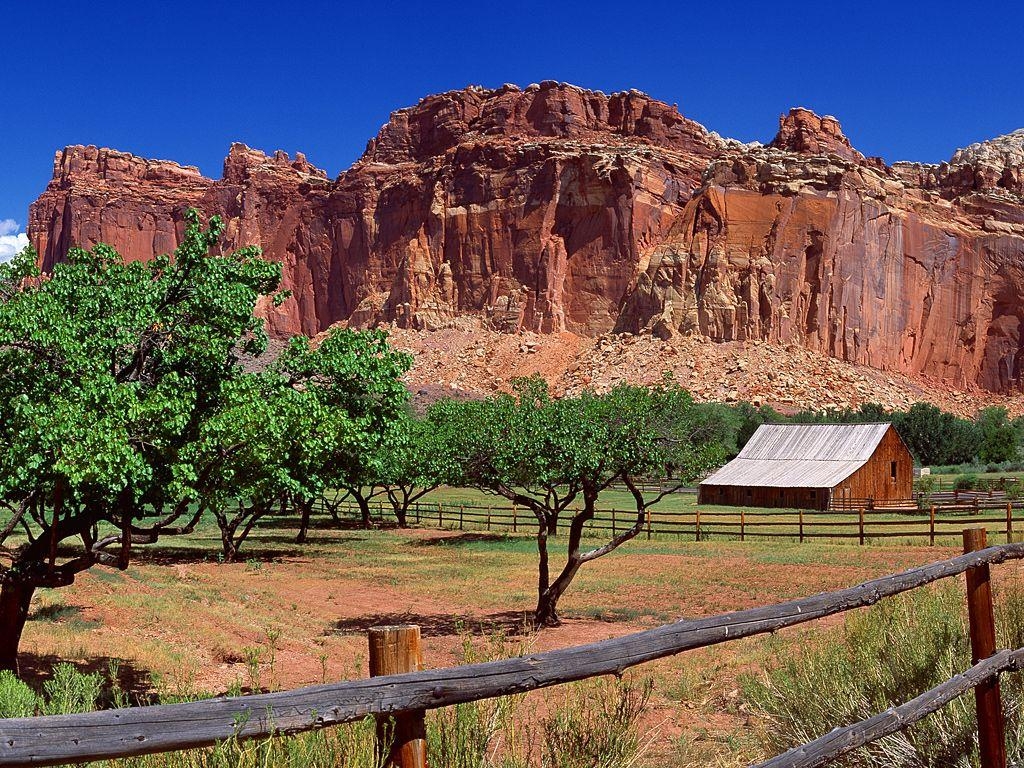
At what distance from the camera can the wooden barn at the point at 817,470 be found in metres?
45.5

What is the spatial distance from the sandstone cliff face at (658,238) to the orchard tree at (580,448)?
3688 inches

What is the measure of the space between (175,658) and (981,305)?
136506 millimetres

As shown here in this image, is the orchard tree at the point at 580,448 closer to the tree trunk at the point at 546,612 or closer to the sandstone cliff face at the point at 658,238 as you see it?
the tree trunk at the point at 546,612

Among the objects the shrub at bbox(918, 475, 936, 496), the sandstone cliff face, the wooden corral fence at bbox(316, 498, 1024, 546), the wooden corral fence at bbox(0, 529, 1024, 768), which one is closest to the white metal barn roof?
the wooden corral fence at bbox(316, 498, 1024, 546)

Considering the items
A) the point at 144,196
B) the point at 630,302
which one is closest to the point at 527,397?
the point at 630,302

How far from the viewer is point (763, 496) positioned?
48.6m

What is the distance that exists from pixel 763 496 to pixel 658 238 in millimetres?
79060

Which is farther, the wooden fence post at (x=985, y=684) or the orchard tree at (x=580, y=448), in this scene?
the orchard tree at (x=580, y=448)

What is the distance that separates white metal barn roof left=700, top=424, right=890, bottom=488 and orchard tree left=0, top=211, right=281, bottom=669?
40118 mm

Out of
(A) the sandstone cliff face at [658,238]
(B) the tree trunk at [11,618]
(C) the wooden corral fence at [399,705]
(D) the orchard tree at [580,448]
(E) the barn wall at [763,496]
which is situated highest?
(A) the sandstone cliff face at [658,238]

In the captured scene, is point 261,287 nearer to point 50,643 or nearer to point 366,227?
point 50,643

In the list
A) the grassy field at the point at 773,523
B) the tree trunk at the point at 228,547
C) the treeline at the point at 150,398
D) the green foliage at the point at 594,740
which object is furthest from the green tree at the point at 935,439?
the green foliage at the point at 594,740

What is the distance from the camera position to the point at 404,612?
1892 centimetres

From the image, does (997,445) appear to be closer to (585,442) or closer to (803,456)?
(803,456)
